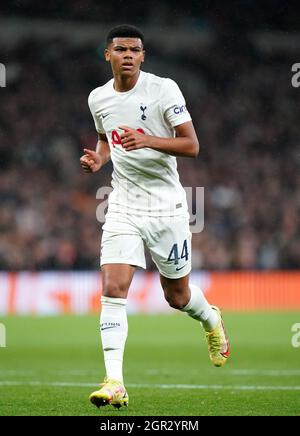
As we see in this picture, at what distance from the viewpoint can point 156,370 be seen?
1047 cm

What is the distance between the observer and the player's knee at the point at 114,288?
7.17m

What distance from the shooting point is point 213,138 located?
27641 mm

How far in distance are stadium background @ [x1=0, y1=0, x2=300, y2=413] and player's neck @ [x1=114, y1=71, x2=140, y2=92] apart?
1214 centimetres

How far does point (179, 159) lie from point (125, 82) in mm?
18218

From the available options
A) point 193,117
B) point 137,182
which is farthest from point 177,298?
point 193,117

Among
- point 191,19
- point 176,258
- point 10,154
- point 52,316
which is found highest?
point 191,19

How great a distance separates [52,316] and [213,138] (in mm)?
9502

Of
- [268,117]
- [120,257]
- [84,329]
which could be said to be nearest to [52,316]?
[84,329]

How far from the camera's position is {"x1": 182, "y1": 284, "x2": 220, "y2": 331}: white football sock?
26.1 ft

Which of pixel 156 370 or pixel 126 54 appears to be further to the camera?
pixel 156 370

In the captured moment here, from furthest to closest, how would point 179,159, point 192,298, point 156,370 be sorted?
point 179,159, point 156,370, point 192,298

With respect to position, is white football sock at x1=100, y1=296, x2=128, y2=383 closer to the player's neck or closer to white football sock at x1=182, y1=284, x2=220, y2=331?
white football sock at x1=182, y1=284, x2=220, y2=331

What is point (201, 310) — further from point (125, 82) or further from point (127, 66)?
point (127, 66)
